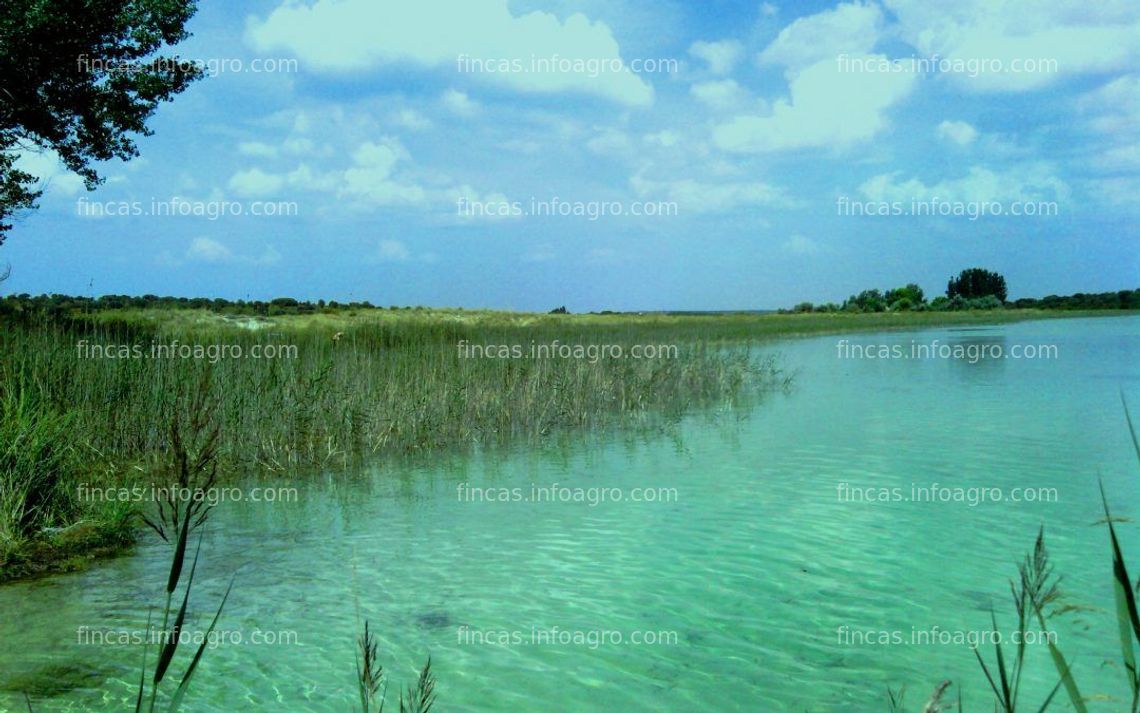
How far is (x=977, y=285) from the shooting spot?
69.4 meters

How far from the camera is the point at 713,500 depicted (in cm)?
759

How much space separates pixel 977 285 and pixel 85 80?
6626 cm

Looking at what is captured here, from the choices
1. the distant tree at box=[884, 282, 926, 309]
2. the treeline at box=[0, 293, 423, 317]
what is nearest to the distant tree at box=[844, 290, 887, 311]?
the distant tree at box=[884, 282, 926, 309]

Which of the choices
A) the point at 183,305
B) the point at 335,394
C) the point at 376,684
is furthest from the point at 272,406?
the point at 183,305

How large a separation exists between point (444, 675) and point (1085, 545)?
183 inches

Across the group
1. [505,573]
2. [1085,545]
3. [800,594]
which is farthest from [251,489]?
[1085,545]

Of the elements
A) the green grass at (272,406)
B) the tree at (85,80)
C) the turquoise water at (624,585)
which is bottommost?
the turquoise water at (624,585)

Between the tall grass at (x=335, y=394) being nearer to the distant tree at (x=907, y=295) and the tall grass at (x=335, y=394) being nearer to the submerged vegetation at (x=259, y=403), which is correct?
the submerged vegetation at (x=259, y=403)

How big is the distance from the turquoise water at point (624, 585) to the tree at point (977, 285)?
6448 centimetres

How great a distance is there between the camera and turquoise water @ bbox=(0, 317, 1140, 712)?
4094 mm

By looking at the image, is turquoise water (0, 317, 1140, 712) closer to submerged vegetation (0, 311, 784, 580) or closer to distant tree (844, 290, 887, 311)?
submerged vegetation (0, 311, 784, 580)

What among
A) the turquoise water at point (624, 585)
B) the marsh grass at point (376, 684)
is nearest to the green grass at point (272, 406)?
the turquoise water at point (624, 585)

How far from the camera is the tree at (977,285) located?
69.1 metres

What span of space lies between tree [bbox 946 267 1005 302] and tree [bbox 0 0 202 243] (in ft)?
207
